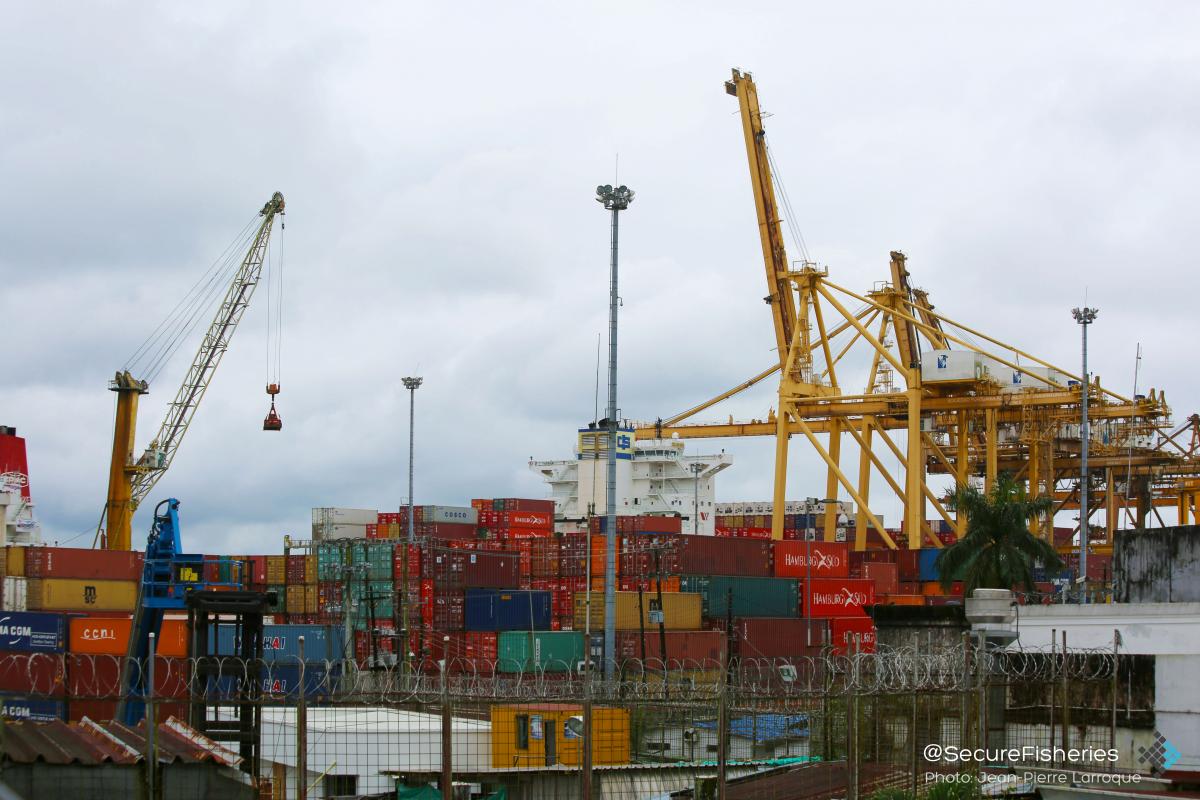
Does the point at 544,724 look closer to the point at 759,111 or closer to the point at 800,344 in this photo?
the point at 800,344

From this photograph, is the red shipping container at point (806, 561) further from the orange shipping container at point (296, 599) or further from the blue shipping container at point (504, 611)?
the orange shipping container at point (296, 599)

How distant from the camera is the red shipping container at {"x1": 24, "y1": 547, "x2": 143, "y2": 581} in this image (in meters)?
50.3

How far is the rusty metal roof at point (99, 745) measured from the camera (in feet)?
51.8

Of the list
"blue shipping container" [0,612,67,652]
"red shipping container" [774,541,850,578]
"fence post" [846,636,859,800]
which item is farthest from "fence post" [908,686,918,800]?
"red shipping container" [774,541,850,578]

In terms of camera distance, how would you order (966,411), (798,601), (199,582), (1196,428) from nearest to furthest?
1. (199,582)
2. (798,601)
3. (966,411)
4. (1196,428)

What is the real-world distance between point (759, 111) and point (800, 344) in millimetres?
13222

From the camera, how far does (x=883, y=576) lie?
208 feet

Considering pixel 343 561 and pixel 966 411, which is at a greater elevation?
pixel 966 411

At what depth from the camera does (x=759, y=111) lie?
255ft

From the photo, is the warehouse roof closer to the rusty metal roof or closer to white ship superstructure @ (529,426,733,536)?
the rusty metal roof

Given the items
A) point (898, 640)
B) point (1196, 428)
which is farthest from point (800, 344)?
point (898, 640)

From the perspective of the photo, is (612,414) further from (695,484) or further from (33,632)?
(695,484)

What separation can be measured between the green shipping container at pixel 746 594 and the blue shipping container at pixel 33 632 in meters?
21.2

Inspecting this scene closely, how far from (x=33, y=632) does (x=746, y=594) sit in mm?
24733
